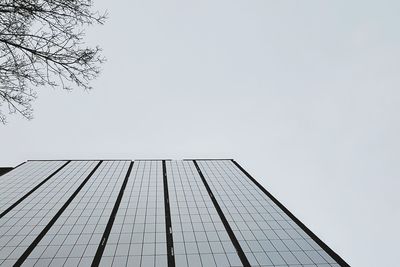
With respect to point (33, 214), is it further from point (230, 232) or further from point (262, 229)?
point (262, 229)

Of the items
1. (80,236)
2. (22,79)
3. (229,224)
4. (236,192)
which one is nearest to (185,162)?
(236,192)

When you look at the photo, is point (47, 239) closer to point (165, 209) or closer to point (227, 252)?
point (165, 209)

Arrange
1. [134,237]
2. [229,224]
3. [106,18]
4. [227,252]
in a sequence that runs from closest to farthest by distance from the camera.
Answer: [106,18] < [227,252] < [134,237] < [229,224]

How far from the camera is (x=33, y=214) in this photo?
26.7m

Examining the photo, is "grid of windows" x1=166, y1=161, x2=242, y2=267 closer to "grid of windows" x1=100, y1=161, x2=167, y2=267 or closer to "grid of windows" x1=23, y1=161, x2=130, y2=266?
"grid of windows" x1=100, y1=161, x2=167, y2=267

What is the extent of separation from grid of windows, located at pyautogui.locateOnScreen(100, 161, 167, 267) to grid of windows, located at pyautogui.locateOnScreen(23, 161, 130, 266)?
4.59 feet

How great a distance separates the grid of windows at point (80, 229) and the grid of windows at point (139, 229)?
1.40 meters

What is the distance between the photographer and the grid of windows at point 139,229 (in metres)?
19.5

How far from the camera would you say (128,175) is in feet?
126

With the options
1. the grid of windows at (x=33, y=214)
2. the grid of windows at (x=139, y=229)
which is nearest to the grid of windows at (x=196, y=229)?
the grid of windows at (x=139, y=229)

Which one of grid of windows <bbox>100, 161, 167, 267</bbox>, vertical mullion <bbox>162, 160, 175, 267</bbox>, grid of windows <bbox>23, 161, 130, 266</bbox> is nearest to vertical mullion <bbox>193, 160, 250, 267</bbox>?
vertical mullion <bbox>162, 160, 175, 267</bbox>

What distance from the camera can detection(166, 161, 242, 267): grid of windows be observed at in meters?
19.9

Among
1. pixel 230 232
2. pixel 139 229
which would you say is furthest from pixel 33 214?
pixel 230 232

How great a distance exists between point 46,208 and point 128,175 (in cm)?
1221
